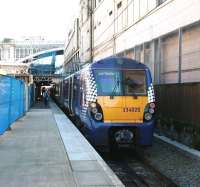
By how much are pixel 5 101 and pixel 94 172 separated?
803 centimetres

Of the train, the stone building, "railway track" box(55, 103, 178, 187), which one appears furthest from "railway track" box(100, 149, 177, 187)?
the stone building

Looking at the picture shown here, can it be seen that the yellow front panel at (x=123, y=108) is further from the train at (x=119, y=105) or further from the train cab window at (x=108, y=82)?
the train cab window at (x=108, y=82)

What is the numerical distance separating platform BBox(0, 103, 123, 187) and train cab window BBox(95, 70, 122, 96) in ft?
4.94

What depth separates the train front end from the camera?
1456 cm

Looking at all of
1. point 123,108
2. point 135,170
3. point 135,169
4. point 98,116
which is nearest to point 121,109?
point 123,108

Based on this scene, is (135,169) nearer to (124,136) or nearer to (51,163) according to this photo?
(124,136)

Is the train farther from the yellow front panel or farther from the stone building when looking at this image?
the stone building

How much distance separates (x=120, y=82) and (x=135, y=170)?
310 cm

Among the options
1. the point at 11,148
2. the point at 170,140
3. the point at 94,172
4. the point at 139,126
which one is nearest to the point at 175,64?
the point at 170,140

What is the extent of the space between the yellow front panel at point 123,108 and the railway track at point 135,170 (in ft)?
3.66

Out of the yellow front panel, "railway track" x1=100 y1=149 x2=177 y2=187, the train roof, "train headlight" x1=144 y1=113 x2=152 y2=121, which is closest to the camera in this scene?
"railway track" x1=100 y1=149 x2=177 y2=187

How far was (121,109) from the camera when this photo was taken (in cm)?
1473

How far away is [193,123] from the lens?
15375mm

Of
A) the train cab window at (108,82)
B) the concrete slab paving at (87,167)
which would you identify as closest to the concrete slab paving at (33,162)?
the concrete slab paving at (87,167)
